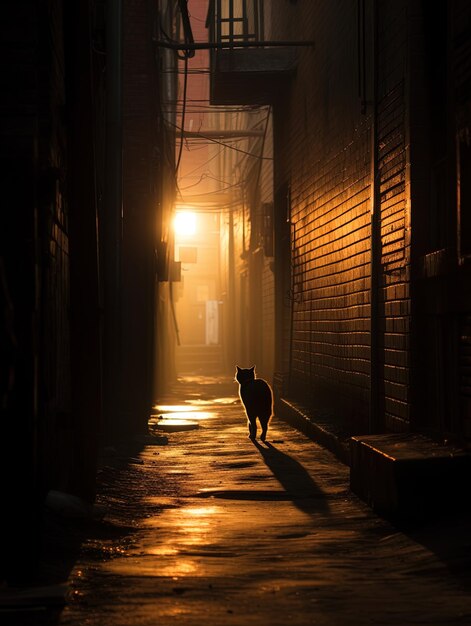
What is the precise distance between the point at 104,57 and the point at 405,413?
269 inches

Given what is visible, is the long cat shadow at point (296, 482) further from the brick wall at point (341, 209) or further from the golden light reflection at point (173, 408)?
the golden light reflection at point (173, 408)

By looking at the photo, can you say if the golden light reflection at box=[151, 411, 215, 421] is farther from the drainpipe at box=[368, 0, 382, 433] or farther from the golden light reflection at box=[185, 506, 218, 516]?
the golden light reflection at box=[185, 506, 218, 516]

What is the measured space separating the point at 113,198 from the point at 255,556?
294 inches

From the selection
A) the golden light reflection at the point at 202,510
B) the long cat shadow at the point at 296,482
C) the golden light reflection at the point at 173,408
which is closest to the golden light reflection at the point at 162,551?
the golden light reflection at the point at 202,510

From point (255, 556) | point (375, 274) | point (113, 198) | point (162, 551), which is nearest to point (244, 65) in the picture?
point (113, 198)

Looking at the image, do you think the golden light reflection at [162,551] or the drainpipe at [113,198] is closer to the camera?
the golden light reflection at [162,551]

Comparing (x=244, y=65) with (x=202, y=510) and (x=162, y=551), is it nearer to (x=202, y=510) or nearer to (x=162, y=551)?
(x=202, y=510)

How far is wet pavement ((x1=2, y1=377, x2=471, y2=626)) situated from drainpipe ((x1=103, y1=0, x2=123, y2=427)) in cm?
248

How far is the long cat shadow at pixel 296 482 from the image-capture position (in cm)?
820

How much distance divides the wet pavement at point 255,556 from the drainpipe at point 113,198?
248 centimetres

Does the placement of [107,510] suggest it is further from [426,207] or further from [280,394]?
[280,394]

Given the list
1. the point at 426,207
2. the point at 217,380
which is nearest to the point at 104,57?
the point at 426,207

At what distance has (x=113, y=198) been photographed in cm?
1284

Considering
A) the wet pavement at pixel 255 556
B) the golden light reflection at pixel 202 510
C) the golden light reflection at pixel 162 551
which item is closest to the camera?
the wet pavement at pixel 255 556
